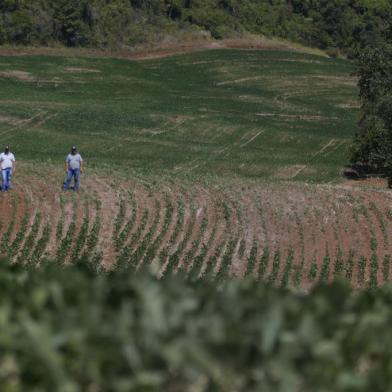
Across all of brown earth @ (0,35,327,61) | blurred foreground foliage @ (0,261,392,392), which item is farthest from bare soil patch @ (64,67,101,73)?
blurred foreground foliage @ (0,261,392,392)

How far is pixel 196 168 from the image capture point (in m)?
55.6

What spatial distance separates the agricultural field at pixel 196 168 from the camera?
30.7 metres

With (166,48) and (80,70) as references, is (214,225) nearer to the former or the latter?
(80,70)

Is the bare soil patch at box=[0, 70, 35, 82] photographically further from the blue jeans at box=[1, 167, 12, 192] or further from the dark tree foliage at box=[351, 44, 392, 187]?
the blue jeans at box=[1, 167, 12, 192]

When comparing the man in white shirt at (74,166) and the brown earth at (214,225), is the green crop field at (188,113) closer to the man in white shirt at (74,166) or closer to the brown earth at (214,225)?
the brown earth at (214,225)

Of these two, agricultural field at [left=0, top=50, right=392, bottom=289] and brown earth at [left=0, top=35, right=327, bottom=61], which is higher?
agricultural field at [left=0, top=50, right=392, bottom=289]

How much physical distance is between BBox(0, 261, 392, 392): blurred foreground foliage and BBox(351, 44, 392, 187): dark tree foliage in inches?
1567

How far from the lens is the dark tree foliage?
51.2 m

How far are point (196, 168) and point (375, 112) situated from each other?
10532 mm

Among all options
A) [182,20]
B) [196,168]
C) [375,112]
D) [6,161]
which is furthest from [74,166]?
[182,20]

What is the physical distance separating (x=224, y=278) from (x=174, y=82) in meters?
65.1

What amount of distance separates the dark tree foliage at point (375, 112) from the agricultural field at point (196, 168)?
7.18ft

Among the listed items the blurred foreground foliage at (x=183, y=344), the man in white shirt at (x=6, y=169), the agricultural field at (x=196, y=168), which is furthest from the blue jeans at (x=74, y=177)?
the blurred foreground foliage at (x=183, y=344)

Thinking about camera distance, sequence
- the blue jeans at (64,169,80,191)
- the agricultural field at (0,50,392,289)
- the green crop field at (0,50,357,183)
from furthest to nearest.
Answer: the green crop field at (0,50,357,183) → the blue jeans at (64,169,80,191) → the agricultural field at (0,50,392,289)
